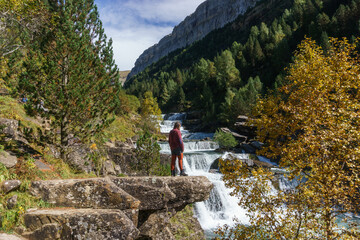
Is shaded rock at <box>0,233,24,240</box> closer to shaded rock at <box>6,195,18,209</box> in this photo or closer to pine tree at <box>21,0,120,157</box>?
shaded rock at <box>6,195,18,209</box>

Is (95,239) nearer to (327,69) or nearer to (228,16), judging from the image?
(327,69)

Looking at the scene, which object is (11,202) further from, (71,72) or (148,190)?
(71,72)

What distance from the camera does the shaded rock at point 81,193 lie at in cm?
530

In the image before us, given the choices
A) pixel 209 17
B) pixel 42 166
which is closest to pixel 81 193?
pixel 42 166

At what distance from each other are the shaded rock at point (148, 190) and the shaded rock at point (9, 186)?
2.32 metres

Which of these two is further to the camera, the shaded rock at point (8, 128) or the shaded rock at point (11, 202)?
the shaded rock at point (8, 128)

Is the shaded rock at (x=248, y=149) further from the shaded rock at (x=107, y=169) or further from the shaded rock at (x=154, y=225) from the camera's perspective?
the shaded rock at (x=154, y=225)

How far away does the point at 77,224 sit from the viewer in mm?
4586

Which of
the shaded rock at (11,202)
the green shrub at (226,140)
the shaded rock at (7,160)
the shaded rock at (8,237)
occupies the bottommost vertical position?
the green shrub at (226,140)

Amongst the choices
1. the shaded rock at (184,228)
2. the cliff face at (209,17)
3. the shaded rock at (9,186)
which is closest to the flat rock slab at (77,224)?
the shaded rock at (9,186)

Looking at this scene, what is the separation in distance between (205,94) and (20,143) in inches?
2353

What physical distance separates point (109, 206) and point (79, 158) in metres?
5.56

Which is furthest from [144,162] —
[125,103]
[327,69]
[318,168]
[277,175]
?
[125,103]

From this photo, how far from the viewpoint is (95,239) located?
4660 millimetres
